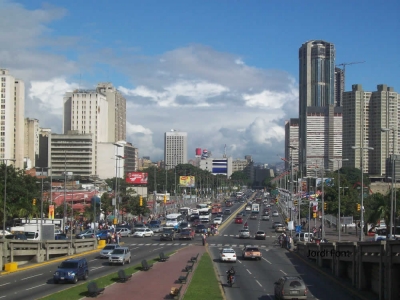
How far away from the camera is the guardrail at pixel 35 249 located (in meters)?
45.4

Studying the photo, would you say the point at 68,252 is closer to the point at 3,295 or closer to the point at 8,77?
the point at 3,295

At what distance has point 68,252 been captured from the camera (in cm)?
5622

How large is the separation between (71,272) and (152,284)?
16.3ft

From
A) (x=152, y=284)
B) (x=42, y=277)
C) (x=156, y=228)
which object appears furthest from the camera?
(x=156, y=228)

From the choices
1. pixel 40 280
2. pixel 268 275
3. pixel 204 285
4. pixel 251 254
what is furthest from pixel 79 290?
pixel 251 254

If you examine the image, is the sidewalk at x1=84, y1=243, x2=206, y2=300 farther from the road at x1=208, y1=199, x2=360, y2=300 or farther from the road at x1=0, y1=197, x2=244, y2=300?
the road at x1=208, y1=199, x2=360, y2=300

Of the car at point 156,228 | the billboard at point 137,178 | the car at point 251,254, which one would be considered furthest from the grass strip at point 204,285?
the billboard at point 137,178

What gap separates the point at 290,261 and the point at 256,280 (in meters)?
14.2

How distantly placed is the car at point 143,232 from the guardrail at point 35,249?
2188cm

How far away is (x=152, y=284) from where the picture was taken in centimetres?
3678

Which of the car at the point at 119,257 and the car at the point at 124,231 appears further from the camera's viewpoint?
the car at the point at 124,231

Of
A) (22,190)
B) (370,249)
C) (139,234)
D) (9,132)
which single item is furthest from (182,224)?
(9,132)

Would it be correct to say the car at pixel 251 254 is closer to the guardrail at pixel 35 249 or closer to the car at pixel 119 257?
the car at pixel 119 257

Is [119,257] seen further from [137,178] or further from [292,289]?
[137,178]
